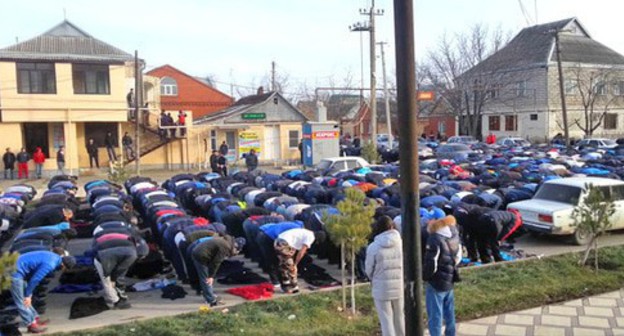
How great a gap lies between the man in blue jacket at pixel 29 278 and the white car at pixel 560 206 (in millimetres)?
10097

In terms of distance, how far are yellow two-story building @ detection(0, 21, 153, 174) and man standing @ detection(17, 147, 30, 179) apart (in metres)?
0.91

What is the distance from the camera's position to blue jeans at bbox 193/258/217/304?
8.18m

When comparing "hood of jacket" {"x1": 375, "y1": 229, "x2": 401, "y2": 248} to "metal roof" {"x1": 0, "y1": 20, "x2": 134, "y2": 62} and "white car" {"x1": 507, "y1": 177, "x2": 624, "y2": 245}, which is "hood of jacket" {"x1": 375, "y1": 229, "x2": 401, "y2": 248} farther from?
"metal roof" {"x1": 0, "y1": 20, "x2": 134, "y2": 62}

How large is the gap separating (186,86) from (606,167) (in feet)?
140

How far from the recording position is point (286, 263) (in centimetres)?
877

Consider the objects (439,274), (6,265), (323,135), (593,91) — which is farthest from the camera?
(593,91)

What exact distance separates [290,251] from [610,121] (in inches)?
1999

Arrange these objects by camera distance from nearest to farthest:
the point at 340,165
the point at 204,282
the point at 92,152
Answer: the point at 204,282, the point at 340,165, the point at 92,152

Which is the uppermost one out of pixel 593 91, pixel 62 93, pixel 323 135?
pixel 593 91

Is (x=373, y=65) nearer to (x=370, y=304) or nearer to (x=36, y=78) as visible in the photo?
(x=36, y=78)

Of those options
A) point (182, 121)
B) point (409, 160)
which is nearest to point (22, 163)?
point (182, 121)

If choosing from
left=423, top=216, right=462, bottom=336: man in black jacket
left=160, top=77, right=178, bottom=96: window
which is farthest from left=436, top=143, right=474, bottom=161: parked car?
left=160, top=77, right=178, bottom=96: window

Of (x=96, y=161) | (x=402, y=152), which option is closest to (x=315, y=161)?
(x=96, y=161)

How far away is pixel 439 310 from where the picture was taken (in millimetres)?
6344
